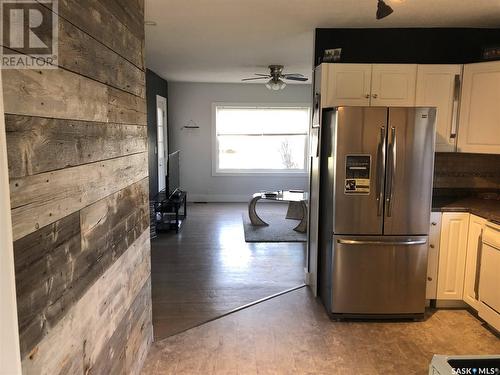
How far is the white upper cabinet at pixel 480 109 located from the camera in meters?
3.25

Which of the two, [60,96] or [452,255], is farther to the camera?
[452,255]

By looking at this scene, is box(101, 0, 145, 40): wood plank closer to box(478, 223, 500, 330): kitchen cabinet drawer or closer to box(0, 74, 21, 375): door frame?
box(0, 74, 21, 375): door frame

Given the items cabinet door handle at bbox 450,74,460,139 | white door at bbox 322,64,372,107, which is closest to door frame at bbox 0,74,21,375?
white door at bbox 322,64,372,107

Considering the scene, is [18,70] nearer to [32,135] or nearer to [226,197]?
[32,135]

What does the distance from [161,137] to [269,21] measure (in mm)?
4439

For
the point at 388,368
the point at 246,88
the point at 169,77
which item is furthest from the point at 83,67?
the point at 246,88

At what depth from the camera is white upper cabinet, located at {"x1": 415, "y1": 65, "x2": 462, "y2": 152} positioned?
11.2 ft

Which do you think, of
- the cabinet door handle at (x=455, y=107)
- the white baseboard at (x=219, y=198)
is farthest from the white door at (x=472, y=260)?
the white baseboard at (x=219, y=198)

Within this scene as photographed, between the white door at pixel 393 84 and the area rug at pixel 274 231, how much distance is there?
2.61m

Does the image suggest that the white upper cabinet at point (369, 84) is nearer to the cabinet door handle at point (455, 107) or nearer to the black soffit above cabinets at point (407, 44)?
the black soffit above cabinets at point (407, 44)

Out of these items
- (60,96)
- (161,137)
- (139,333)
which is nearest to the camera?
(60,96)

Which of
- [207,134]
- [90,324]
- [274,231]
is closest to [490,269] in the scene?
[90,324]

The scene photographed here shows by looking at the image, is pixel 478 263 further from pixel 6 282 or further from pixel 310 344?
pixel 6 282

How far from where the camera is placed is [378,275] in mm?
3158
